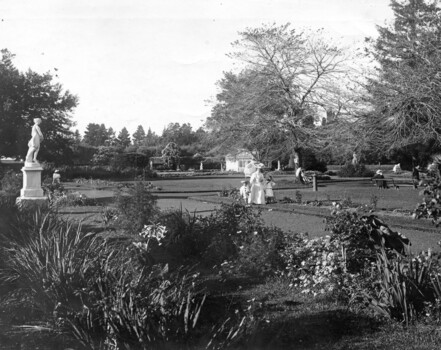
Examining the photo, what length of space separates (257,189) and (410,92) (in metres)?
7.60

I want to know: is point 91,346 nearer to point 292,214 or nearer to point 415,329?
point 415,329

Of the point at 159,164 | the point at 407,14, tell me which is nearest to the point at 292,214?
the point at 407,14

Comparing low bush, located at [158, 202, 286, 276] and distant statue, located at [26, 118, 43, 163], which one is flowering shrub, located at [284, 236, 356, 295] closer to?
low bush, located at [158, 202, 286, 276]

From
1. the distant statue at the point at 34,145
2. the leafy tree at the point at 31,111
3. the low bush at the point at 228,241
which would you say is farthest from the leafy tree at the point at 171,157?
the low bush at the point at 228,241

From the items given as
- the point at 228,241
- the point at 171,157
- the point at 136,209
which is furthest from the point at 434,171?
the point at 171,157

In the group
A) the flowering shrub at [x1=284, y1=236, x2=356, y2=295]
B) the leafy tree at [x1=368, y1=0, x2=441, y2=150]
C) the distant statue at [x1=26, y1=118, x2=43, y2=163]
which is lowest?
the flowering shrub at [x1=284, y1=236, x2=356, y2=295]

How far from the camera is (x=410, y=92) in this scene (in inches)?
747

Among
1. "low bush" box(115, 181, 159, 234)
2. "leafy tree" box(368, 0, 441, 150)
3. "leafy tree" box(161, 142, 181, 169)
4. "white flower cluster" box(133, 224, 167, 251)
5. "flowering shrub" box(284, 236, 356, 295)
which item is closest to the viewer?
"flowering shrub" box(284, 236, 356, 295)

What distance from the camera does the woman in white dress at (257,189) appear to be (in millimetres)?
15719

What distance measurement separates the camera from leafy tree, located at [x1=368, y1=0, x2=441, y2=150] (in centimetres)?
1878

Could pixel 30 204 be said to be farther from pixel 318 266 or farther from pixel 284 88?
pixel 284 88

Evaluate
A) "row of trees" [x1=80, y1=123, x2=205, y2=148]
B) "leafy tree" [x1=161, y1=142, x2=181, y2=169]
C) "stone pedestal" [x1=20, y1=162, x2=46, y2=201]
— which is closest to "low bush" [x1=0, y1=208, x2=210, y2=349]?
"stone pedestal" [x1=20, y1=162, x2=46, y2=201]

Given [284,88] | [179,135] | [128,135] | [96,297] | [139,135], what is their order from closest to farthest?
[96,297], [284,88], [179,135], [128,135], [139,135]

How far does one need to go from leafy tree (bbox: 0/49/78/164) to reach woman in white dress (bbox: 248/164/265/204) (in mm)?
29456
